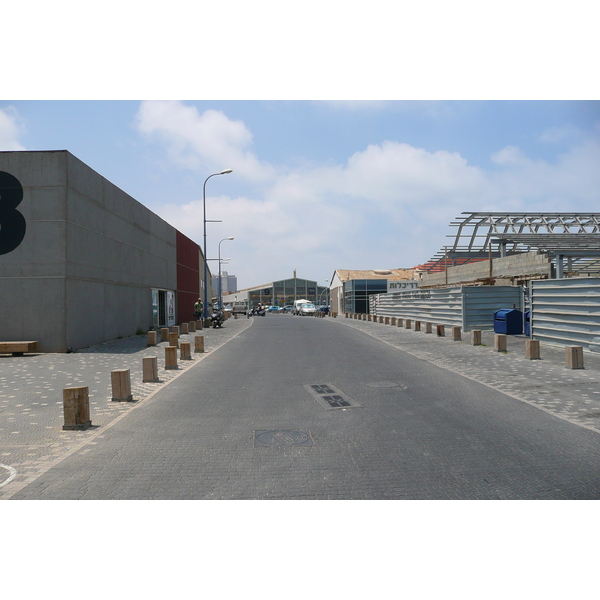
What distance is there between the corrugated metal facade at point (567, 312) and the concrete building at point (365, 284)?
44.0 meters

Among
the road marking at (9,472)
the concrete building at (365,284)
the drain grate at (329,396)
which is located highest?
the concrete building at (365,284)

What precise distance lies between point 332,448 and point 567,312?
A: 42.4 ft

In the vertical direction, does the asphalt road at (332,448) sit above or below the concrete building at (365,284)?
below

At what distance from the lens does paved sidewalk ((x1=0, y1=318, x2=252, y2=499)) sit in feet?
19.9

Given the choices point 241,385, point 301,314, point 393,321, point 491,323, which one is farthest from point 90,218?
point 301,314

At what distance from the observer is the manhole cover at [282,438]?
6484mm

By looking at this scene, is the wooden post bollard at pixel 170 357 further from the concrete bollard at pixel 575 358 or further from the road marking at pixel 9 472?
the concrete bollard at pixel 575 358

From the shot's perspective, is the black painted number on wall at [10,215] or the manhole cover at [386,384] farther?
the black painted number on wall at [10,215]

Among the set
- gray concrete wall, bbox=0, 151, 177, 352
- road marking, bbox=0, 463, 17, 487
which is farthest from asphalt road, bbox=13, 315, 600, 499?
gray concrete wall, bbox=0, 151, 177, 352

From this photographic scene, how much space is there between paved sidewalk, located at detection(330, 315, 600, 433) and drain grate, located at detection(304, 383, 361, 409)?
3.13 meters

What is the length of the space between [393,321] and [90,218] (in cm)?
2198

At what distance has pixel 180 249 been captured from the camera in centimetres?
3569

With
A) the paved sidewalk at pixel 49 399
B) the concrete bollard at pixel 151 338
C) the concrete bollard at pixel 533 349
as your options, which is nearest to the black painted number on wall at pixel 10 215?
the paved sidewalk at pixel 49 399

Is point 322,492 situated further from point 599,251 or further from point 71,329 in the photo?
point 599,251
